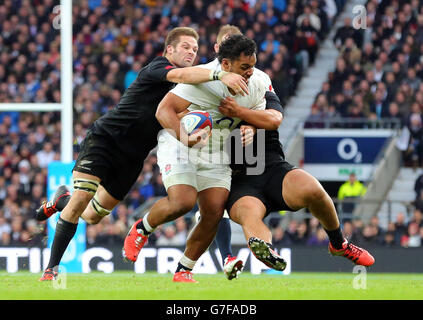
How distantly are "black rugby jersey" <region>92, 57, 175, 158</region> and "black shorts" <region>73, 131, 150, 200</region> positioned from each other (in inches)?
2.5

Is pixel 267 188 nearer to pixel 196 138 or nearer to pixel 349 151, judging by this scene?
pixel 196 138

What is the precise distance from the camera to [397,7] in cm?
1884

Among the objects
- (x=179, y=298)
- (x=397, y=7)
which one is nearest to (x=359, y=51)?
(x=397, y=7)

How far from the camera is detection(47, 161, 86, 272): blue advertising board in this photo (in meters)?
11.0

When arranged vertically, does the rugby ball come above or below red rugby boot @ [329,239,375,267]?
above

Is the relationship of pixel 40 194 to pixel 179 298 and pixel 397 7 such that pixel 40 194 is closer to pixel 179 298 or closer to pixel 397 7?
pixel 397 7

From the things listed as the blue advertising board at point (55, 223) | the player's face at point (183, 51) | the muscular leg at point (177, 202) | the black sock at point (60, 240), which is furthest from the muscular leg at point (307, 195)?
the blue advertising board at point (55, 223)

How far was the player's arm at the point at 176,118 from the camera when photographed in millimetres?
7691

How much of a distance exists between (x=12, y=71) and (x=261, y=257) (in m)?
11.4

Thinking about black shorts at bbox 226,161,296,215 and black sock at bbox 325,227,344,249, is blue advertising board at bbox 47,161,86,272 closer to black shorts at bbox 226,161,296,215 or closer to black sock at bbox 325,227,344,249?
black shorts at bbox 226,161,296,215

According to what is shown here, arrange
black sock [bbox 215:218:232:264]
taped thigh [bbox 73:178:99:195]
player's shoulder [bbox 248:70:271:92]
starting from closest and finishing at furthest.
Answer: player's shoulder [bbox 248:70:271:92]
taped thigh [bbox 73:178:99:195]
black sock [bbox 215:218:232:264]

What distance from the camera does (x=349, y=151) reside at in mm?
17266

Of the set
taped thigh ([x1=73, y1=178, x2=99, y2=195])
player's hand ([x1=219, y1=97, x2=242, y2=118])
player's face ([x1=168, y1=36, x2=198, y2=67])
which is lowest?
taped thigh ([x1=73, y1=178, x2=99, y2=195])

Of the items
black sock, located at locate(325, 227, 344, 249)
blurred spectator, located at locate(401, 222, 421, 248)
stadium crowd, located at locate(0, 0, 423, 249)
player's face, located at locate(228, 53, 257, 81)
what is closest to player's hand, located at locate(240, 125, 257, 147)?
player's face, located at locate(228, 53, 257, 81)
